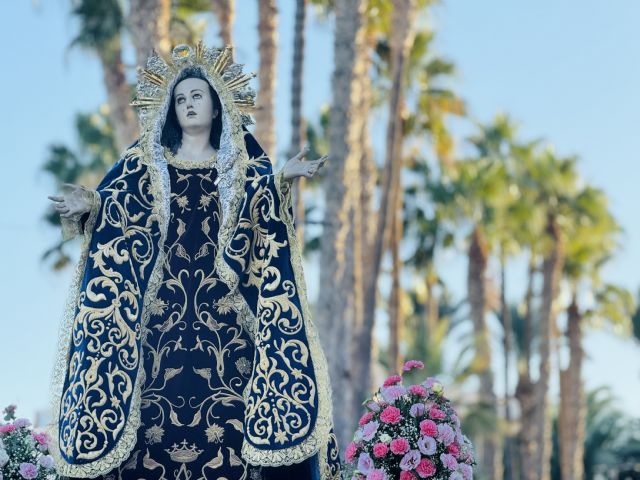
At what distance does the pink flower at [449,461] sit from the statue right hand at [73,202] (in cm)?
271

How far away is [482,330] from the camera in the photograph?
30.4 meters

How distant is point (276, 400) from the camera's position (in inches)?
316

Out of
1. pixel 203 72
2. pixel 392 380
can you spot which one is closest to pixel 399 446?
pixel 392 380

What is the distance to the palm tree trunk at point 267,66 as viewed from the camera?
18528 millimetres

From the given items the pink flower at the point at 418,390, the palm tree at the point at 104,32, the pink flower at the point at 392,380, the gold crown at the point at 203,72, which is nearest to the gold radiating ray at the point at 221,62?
the gold crown at the point at 203,72

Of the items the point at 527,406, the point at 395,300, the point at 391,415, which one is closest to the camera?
the point at 391,415

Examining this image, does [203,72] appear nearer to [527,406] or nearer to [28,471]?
→ [28,471]

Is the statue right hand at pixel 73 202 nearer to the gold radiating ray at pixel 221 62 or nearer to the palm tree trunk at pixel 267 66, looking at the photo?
the gold radiating ray at pixel 221 62

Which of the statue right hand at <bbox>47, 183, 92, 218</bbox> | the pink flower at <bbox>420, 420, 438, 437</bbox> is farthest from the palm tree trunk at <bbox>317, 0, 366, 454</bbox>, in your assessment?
the statue right hand at <bbox>47, 183, 92, 218</bbox>

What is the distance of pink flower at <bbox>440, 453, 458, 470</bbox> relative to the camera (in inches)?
331

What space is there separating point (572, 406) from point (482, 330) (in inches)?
162

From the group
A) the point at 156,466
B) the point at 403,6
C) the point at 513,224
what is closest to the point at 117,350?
the point at 156,466

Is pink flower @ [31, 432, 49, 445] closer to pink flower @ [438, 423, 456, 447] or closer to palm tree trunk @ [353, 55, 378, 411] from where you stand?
pink flower @ [438, 423, 456, 447]

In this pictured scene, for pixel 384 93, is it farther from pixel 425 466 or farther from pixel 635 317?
pixel 425 466
